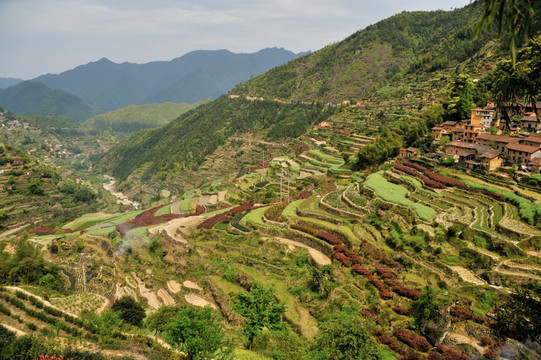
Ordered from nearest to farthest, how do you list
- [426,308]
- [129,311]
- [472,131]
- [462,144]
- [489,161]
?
[426,308] < [129,311] < [489,161] < [462,144] < [472,131]

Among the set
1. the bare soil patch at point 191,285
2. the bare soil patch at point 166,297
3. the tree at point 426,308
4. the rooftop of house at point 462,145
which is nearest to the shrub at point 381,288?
the tree at point 426,308

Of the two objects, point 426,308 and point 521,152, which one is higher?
point 521,152

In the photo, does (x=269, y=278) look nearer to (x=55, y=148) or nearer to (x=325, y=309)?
(x=325, y=309)

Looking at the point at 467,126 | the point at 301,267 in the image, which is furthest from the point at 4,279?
the point at 467,126

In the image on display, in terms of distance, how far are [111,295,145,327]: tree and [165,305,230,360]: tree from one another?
6.41 m

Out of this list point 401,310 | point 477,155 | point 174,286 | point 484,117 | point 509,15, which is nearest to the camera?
point 509,15

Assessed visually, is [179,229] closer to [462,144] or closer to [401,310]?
[401,310]

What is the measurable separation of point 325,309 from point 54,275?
24814 mm

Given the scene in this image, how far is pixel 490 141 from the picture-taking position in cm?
3444

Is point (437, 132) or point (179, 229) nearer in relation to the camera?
point (179, 229)

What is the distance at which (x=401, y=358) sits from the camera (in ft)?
53.4

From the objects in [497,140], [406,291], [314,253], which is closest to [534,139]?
[497,140]

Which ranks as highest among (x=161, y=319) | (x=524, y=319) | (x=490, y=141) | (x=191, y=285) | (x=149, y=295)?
(x=490, y=141)

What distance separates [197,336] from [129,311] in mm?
8971
